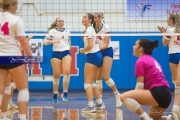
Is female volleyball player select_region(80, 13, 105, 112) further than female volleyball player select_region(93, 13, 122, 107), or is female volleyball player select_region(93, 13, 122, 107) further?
female volleyball player select_region(93, 13, 122, 107)

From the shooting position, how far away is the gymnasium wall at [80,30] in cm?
1279

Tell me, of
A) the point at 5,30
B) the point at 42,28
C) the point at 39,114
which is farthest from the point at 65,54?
the point at 5,30

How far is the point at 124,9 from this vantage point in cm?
1315

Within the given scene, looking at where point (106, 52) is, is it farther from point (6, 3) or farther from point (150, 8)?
point (150, 8)

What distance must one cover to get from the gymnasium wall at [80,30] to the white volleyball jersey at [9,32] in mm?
6467

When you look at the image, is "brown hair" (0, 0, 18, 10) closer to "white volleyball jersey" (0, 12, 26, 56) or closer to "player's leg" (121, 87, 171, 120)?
"white volleyball jersey" (0, 12, 26, 56)

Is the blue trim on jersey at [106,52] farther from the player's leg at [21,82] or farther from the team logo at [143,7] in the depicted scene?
the team logo at [143,7]

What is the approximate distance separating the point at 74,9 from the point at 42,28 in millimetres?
1082

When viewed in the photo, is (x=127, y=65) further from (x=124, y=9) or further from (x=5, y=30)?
(x=5, y=30)

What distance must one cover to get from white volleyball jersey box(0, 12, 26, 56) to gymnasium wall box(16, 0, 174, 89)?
647cm

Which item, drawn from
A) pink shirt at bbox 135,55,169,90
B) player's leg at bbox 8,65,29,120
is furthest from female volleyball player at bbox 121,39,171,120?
player's leg at bbox 8,65,29,120

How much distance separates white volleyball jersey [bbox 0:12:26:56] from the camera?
603 cm

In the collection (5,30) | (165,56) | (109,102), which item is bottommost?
(109,102)

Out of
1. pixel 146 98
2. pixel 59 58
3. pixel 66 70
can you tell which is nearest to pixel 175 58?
pixel 66 70
